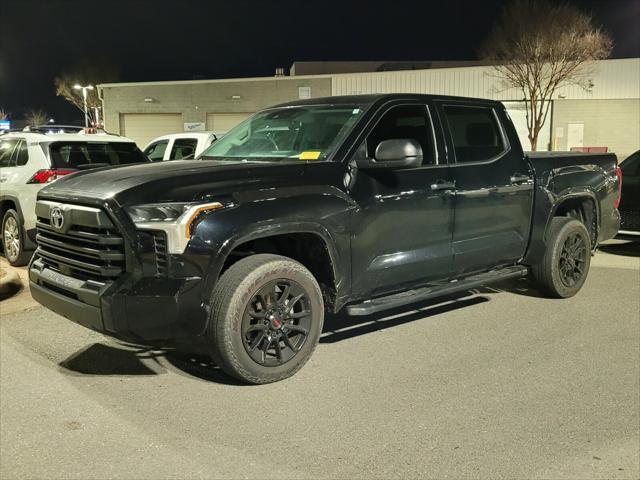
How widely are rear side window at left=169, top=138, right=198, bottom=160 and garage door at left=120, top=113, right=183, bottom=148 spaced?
29.5 meters

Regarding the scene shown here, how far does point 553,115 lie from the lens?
107 ft

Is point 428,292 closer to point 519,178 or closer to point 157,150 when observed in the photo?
point 519,178

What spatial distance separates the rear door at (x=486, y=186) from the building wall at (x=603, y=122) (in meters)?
28.5

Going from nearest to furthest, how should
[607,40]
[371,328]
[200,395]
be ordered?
1. [200,395]
2. [371,328]
3. [607,40]

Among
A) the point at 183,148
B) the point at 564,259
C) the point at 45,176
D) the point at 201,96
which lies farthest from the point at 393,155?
the point at 201,96

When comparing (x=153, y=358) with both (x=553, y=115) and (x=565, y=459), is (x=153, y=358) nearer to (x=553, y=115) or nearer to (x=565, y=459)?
(x=565, y=459)

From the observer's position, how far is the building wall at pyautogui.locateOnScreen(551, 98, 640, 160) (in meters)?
31.5

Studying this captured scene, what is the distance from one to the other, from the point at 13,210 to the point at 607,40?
2701 centimetres

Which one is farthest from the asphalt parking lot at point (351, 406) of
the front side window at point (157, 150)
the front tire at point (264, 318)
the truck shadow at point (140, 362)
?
the front side window at point (157, 150)

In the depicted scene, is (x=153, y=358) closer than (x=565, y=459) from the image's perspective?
No

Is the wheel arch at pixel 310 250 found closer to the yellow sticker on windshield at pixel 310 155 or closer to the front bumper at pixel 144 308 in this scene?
the front bumper at pixel 144 308

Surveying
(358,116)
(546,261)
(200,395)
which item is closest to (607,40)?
(546,261)

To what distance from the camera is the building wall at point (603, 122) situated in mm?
31453

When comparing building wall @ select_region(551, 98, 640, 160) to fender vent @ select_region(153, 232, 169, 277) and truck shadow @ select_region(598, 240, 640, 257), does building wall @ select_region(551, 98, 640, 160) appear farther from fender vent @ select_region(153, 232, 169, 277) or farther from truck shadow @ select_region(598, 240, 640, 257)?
fender vent @ select_region(153, 232, 169, 277)
